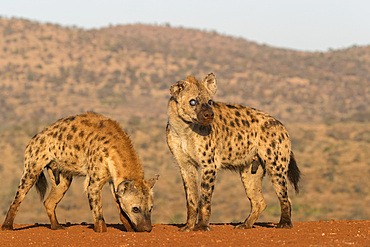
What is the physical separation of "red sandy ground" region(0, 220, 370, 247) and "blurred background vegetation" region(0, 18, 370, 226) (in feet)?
37.9

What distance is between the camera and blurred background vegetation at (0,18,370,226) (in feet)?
92.7

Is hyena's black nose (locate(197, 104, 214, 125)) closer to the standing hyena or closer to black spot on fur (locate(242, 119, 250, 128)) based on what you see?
the standing hyena

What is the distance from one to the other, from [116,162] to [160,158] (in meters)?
26.8

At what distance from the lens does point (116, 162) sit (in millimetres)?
10859

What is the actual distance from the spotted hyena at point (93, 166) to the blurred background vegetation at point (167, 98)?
11.0 meters

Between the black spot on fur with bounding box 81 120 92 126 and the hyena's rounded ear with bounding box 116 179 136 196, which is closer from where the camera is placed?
the hyena's rounded ear with bounding box 116 179 136 196

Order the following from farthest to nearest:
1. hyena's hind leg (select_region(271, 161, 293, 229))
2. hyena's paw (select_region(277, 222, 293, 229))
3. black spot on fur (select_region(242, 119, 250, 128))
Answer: black spot on fur (select_region(242, 119, 250, 128)), hyena's hind leg (select_region(271, 161, 293, 229)), hyena's paw (select_region(277, 222, 293, 229))

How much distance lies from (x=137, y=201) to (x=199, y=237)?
4.13 ft

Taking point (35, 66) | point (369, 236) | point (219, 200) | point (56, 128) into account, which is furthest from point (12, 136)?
point (369, 236)

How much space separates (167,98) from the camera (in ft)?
200

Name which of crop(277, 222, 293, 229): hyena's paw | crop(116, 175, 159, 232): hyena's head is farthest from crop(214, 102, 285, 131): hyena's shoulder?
crop(116, 175, 159, 232): hyena's head

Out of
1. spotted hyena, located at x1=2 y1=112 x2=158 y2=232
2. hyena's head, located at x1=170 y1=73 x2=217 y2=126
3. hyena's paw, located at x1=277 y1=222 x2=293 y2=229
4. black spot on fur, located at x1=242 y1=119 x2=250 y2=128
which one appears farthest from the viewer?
black spot on fur, located at x1=242 y1=119 x2=250 y2=128

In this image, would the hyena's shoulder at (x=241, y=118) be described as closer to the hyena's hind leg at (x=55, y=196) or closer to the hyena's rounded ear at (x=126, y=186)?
the hyena's rounded ear at (x=126, y=186)

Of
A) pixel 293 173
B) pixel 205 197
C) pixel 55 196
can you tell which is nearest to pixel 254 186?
pixel 293 173
